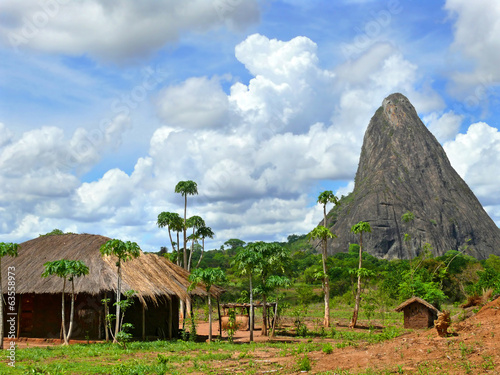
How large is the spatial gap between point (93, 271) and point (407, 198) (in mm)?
131096

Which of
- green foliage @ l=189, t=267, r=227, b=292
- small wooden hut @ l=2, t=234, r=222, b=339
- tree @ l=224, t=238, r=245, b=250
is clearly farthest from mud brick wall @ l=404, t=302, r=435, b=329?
tree @ l=224, t=238, r=245, b=250

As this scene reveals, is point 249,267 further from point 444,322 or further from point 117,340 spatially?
point 444,322

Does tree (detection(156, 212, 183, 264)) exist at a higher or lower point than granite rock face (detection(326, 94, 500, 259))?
lower

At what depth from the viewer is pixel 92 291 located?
23109 mm

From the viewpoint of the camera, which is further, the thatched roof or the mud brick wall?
the mud brick wall

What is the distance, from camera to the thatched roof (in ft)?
78.7

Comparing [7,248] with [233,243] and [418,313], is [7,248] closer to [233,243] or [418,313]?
[418,313]

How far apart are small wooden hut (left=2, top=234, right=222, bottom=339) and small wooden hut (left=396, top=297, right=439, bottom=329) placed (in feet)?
34.4

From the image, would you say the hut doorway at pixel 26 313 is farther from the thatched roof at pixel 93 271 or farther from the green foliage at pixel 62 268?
the green foliage at pixel 62 268

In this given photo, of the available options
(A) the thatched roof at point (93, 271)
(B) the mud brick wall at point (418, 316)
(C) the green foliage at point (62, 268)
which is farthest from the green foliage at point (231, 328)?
(B) the mud brick wall at point (418, 316)

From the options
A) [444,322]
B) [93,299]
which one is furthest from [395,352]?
[93,299]

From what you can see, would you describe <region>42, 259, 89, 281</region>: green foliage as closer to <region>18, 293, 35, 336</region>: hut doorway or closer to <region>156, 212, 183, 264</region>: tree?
<region>18, 293, 35, 336</region>: hut doorway

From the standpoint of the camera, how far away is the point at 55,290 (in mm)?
23953

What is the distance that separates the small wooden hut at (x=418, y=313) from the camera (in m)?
26.2
